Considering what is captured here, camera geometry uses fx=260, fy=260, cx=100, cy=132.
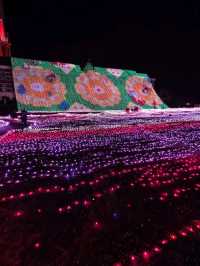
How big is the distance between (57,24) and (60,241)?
20.6 m

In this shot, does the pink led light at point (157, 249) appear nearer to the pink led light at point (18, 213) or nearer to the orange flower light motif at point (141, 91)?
the pink led light at point (18, 213)

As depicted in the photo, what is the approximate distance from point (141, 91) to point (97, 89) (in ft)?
14.0

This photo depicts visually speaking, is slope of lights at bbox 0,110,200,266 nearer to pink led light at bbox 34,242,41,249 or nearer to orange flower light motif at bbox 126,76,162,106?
pink led light at bbox 34,242,41,249

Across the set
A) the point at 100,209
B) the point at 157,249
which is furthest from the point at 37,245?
the point at 157,249

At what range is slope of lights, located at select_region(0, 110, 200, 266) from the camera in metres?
1.67

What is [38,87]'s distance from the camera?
1598 centimetres

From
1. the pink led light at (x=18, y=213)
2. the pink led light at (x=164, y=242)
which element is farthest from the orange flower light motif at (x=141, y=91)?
the pink led light at (x=164, y=242)

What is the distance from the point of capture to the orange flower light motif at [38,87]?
15.2 metres

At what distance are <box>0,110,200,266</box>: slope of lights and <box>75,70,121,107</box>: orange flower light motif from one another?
13435 mm

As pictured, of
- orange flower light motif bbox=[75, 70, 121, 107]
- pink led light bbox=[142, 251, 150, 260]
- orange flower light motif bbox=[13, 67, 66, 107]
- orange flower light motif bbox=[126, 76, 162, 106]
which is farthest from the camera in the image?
orange flower light motif bbox=[126, 76, 162, 106]

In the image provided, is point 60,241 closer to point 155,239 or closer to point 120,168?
point 155,239

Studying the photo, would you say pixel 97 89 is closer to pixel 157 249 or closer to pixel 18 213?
pixel 18 213

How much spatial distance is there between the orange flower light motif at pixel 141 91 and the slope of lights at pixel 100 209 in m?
15.9

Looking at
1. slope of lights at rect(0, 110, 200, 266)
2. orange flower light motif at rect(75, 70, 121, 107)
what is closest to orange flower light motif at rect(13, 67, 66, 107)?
orange flower light motif at rect(75, 70, 121, 107)
